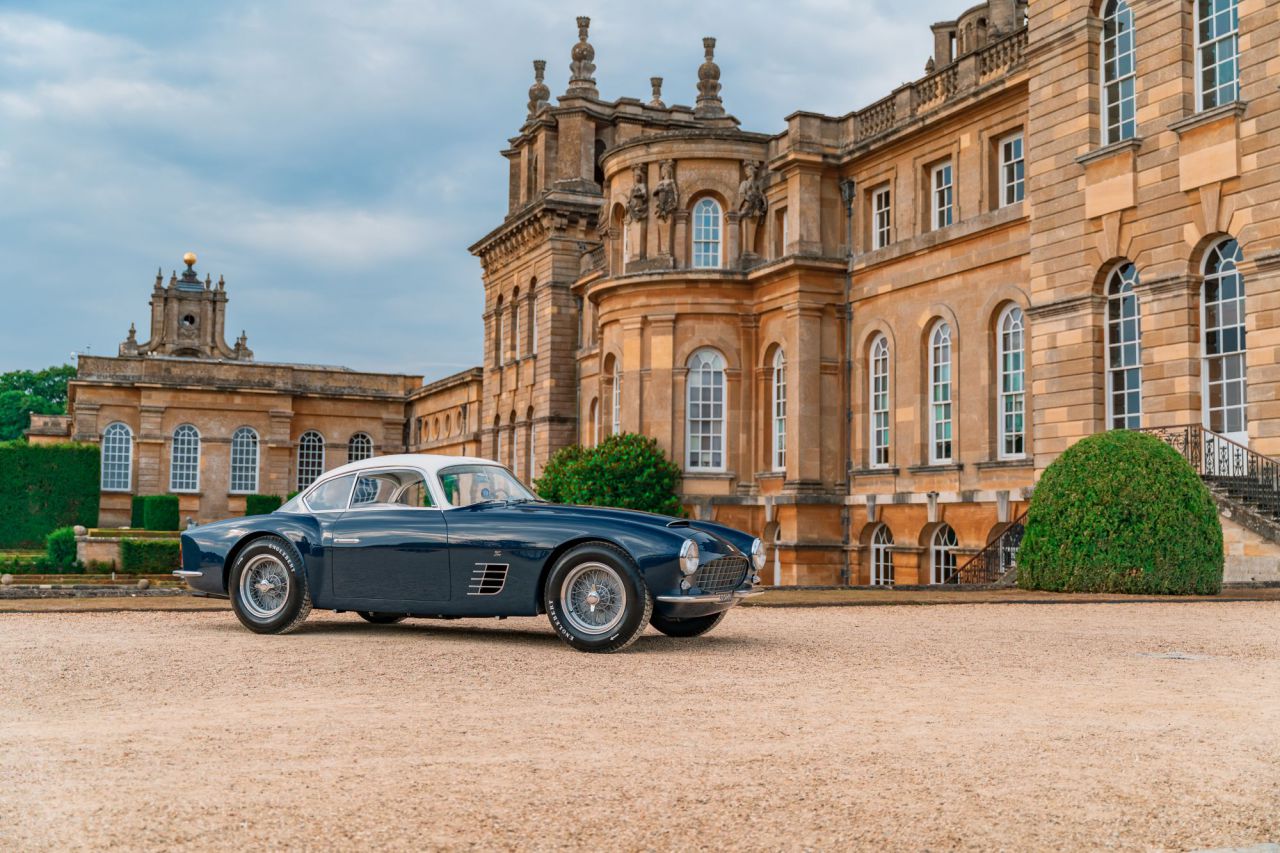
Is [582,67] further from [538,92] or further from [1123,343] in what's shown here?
[1123,343]

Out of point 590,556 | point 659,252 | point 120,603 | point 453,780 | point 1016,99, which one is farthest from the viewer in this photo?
point 659,252

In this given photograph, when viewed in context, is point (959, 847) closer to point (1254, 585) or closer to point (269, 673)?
point (269, 673)

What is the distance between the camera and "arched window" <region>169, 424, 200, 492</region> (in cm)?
5903

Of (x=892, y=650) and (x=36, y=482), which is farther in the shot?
(x=36, y=482)

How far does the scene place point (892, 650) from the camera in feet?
30.2

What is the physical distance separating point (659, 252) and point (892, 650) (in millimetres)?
23148

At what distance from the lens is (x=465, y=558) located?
29.8 ft

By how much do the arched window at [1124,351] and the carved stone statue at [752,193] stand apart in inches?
449

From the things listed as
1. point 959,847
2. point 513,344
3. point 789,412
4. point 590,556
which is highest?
point 513,344

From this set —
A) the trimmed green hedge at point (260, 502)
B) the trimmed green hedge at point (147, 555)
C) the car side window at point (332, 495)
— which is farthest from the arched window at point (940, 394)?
the trimmed green hedge at point (260, 502)

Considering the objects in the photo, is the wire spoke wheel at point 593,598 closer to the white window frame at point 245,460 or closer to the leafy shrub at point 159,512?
the leafy shrub at point 159,512

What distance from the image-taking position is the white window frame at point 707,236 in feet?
104

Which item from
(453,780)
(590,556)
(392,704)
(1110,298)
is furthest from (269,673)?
(1110,298)

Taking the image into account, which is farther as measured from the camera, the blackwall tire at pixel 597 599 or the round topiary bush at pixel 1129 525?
the round topiary bush at pixel 1129 525
